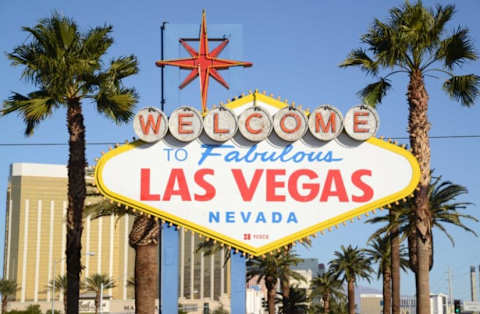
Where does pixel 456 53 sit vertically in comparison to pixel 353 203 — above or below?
above

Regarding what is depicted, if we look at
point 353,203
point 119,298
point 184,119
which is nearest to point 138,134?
point 184,119

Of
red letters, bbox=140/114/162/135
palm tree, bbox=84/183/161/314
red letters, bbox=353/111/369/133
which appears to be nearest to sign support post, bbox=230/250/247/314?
red letters, bbox=140/114/162/135

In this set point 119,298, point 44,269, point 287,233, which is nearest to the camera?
point 287,233

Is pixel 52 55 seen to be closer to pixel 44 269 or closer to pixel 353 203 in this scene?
pixel 353 203

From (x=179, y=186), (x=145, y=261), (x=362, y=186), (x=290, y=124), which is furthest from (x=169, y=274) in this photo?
(x=145, y=261)

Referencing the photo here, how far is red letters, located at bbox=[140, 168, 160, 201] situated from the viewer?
71.4ft

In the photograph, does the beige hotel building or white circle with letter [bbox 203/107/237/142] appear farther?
the beige hotel building

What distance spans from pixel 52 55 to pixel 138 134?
5.82 m

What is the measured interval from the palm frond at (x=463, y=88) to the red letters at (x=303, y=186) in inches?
244

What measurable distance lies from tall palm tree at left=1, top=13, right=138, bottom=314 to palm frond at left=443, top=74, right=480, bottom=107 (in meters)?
10.8

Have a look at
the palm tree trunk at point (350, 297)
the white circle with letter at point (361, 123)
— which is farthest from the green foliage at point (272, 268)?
the white circle with letter at point (361, 123)

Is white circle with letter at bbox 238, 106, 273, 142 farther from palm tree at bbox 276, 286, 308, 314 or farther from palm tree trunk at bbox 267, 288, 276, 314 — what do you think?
palm tree at bbox 276, 286, 308, 314

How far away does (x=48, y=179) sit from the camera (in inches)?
7288

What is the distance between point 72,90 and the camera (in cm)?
2539
